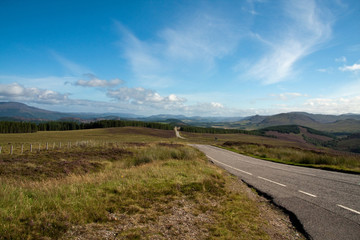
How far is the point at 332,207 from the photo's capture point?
7004 mm

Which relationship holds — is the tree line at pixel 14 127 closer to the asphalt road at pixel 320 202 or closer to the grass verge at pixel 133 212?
the grass verge at pixel 133 212

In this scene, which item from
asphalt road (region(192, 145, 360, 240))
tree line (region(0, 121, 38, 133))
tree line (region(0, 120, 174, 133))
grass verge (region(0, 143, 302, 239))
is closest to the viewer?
grass verge (region(0, 143, 302, 239))

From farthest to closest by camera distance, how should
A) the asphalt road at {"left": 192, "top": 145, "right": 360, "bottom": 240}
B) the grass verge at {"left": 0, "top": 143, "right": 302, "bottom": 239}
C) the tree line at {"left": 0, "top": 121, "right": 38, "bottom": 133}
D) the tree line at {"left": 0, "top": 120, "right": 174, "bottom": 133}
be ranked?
the tree line at {"left": 0, "top": 120, "right": 174, "bottom": 133} → the tree line at {"left": 0, "top": 121, "right": 38, "bottom": 133} → the asphalt road at {"left": 192, "top": 145, "right": 360, "bottom": 240} → the grass verge at {"left": 0, "top": 143, "right": 302, "bottom": 239}

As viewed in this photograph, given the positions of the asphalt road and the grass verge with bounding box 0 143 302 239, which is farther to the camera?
the asphalt road

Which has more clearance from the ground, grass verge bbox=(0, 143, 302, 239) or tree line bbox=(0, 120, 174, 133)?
grass verge bbox=(0, 143, 302, 239)

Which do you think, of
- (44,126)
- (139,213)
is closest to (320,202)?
(139,213)

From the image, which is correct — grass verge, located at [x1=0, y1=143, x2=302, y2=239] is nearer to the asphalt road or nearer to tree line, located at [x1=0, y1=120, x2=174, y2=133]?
the asphalt road

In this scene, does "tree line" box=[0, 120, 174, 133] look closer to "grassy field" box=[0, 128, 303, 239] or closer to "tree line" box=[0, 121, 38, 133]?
"tree line" box=[0, 121, 38, 133]

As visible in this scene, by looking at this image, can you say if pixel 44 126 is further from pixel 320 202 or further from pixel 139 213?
pixel 320 202

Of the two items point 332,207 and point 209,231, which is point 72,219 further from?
point 332,207

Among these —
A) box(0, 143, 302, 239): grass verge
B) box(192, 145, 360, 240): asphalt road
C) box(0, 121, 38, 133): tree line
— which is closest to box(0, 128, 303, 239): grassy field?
box(0, 143, 302, 239): grass verge

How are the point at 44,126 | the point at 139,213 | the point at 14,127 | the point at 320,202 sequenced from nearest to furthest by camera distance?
the point at 139,213 → the point at 320,202 → the point at 14,127 → the point at 44,126

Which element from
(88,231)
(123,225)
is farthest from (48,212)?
(123,225)

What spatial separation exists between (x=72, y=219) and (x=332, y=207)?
8611 mm
